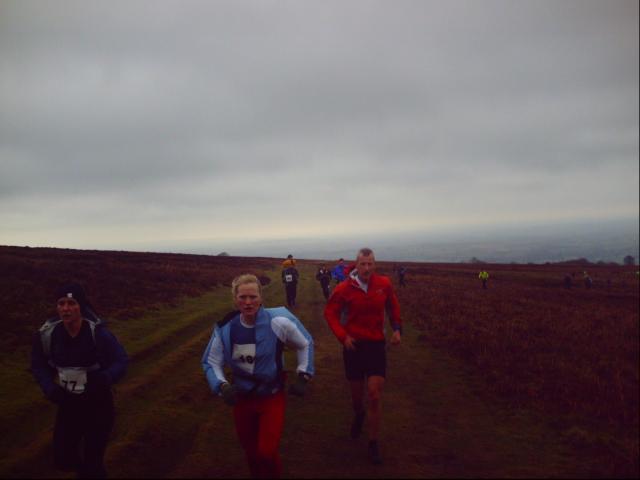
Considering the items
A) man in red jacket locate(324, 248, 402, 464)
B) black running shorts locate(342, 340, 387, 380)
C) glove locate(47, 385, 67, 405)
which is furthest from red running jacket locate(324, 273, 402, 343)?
glove locate(47, 385, 67, 405)

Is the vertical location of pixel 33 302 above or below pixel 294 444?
above

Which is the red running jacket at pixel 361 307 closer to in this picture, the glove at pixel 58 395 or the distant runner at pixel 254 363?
the distant runner at pixel 254 363

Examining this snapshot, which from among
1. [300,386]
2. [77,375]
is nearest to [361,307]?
[300,386]

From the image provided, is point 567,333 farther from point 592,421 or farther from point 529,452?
point 529,452

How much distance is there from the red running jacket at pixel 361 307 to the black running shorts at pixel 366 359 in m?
0.10

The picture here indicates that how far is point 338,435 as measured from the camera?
7.04 metres

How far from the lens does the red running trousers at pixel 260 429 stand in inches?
174

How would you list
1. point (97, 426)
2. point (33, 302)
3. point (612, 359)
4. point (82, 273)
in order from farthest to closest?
1. point (82, 273)
2. point (33, 302)
3. point (612, 359)
4. point (97, 426)

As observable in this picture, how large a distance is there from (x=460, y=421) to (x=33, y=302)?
1775 cm

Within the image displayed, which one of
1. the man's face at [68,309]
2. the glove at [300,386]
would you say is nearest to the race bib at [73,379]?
the man's face at [68,309]

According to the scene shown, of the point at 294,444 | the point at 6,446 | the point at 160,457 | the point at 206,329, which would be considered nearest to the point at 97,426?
the point at 160,457

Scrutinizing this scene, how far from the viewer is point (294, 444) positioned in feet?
22.2

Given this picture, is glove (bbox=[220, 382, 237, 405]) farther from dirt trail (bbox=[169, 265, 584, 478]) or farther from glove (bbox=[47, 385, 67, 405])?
dirt trail (bbox=[169, 265, 584, 478])

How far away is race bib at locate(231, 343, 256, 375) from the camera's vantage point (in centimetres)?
473
